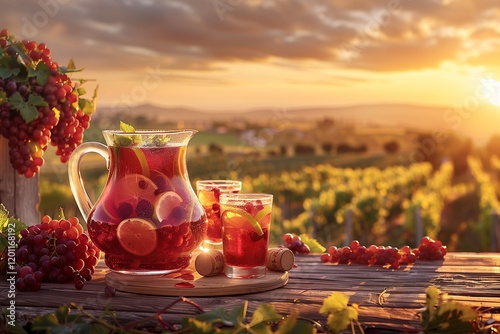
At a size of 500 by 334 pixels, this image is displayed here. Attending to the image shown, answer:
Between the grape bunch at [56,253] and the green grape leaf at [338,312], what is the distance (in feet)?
3.18

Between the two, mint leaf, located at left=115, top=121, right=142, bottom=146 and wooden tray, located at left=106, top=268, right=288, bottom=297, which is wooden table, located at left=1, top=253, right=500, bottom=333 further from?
mint leaf, located at left=115, top=121, right=142, bottom=146

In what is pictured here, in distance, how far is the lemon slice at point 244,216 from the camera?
7.56 ft

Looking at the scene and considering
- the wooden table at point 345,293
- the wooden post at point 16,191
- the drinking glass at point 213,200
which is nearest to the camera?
the wooden table at point 345,293

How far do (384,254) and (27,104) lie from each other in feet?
5.06

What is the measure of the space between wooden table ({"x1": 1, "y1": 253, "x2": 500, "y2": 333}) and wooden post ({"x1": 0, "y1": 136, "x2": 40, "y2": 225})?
28.2 inches

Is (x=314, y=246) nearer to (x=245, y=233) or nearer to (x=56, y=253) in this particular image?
(x=245, y=233)

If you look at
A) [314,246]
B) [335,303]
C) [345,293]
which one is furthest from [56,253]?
[314,246]

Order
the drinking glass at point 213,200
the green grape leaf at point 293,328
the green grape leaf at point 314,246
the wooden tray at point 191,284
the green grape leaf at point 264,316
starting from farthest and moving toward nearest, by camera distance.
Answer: the green grape leaf at point 314,246 → the drinking glass at point 213,200 → the wooden tray at point 191,284 → the green grape leaf at point 264,316 → the green grape leaf at point 293,328

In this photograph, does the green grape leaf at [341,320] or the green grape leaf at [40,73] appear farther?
the green grape leaf at [40,73]

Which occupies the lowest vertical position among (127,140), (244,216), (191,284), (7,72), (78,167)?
(191,284)

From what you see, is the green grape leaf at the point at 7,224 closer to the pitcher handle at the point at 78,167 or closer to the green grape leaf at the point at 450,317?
the pitcher handle at the point at 78,167

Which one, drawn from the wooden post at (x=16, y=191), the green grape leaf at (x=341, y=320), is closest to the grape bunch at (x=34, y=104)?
the wooden post at (x=16, y=191)

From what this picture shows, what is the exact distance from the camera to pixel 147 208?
7.46 feet

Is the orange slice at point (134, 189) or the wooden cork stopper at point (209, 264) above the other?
the orange slice at point (134, 189)
